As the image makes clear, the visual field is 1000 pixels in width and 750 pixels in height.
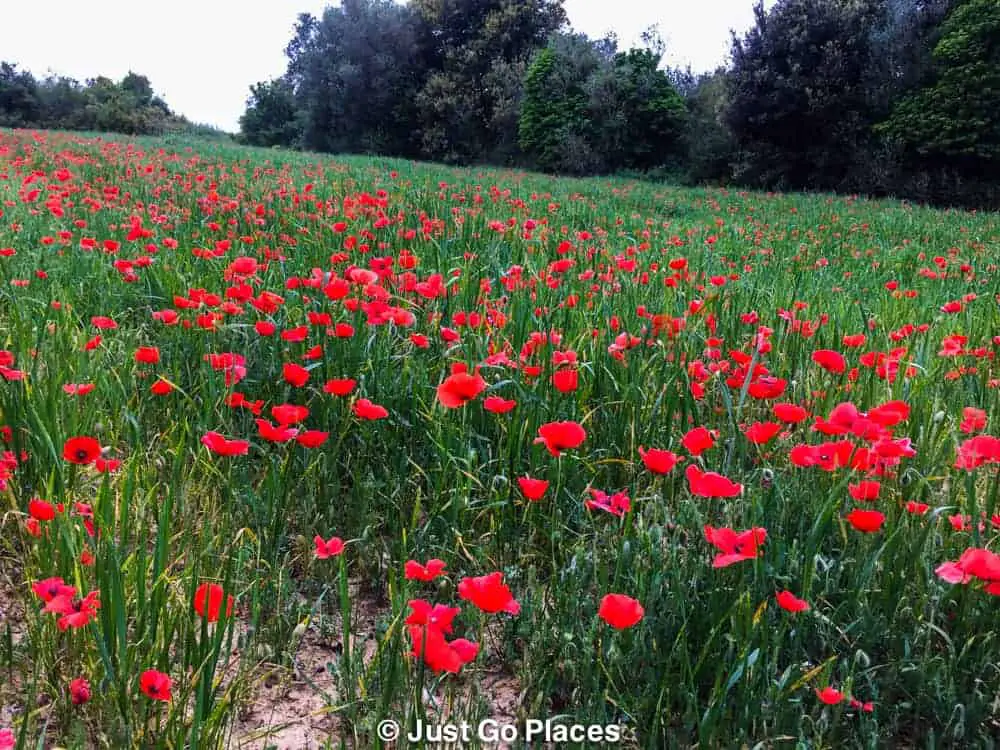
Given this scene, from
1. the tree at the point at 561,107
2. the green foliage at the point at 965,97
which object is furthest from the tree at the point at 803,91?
the tree at the point at 561,107

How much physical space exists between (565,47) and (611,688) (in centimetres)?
2706

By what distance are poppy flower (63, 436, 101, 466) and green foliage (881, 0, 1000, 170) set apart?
20.9m

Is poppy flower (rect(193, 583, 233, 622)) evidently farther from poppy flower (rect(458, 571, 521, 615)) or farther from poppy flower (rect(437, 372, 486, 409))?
poppy flower (rect(437, 372, 486, 409))

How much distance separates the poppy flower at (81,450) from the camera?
1.30 meters

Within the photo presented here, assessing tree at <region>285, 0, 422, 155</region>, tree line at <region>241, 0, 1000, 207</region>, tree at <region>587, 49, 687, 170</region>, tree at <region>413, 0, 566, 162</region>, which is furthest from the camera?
tree at <region>285, 0, 422, 155</region>

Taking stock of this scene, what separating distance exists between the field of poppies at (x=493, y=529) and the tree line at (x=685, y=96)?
1894 centimetres

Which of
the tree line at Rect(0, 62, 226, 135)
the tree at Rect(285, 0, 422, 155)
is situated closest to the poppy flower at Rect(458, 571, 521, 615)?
the tree at Rect(285, 0, 422, 155)

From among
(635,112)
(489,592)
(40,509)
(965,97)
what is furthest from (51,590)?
(635,112)

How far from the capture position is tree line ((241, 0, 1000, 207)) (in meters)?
18.3

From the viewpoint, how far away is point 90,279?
3.33 meters

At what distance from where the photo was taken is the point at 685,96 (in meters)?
26.0

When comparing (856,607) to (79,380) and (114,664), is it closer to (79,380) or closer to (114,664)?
(114,664)

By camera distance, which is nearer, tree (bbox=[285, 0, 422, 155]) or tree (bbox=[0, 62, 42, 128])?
tree (bbox=[285, 0, 422, 155])

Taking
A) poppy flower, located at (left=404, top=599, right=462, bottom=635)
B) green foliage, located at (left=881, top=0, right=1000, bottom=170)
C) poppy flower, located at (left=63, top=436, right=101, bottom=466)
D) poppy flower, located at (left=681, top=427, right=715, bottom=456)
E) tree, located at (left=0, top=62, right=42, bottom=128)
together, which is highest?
tree, located at (left=0, top=62, right=42, bottom=128)
